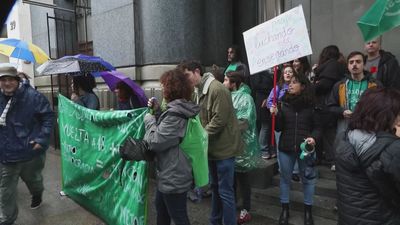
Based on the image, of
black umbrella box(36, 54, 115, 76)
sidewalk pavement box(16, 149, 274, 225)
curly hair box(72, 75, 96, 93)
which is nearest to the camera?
sidewalk pavement box(16, 149, 274, 225)

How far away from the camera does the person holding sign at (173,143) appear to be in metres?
2.85

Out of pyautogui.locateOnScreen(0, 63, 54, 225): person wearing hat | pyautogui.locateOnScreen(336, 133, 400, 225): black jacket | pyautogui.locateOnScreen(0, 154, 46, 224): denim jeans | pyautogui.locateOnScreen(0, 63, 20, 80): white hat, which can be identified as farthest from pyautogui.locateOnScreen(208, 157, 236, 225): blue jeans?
pyautogui.locateOnScreen(0, 63, 20, 80): white hat

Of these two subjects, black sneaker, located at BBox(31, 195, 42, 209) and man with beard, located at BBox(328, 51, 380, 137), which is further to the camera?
black sneaker, located at BBox(31, 195, 42, 209)

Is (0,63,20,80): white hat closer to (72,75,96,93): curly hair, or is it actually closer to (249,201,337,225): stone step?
(72,75,96,93): curly hair

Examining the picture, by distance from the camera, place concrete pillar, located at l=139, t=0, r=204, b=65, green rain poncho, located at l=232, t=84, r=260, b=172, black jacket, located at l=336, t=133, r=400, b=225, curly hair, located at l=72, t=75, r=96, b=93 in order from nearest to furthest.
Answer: black jacket, located at l=336, t=133, r=400, b=225
green rain poncho, located at l=232, t=84, r=260, b=172
curly hair, located at l=72, t=75, r=96, b=93
concrete pillar, located at l=139, t=0, r=204, b=65

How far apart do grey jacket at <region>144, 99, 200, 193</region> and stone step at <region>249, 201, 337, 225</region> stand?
5.35ft

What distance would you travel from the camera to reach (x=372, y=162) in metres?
2.12

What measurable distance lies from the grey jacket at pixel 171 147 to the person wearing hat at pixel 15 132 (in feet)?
6.18

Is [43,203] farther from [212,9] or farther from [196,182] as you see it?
[212,9]

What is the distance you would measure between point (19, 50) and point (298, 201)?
16.0 feet

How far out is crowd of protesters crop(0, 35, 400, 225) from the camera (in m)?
2.20

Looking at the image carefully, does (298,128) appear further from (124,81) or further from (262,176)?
(124,81)

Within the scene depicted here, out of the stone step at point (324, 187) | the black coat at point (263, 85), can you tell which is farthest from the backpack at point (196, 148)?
the black coat at point (263, 85)

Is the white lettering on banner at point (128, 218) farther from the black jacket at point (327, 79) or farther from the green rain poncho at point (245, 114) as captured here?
the black jacket at point (327, 79)
